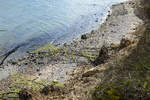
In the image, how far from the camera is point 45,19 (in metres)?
19.2

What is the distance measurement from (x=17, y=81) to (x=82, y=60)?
12.0ft

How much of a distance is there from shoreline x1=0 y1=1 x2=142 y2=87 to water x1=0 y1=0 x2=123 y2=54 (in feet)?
4.71

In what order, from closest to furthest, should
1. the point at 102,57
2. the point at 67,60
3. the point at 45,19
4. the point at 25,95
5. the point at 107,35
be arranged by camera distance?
1. the point at 25,95
2. the point at 102,57
3. the point at 67,60
4. the point at 107,35
5. the point at 45,19

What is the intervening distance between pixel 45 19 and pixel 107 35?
665 cm

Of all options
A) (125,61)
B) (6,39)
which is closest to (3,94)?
(125,61)

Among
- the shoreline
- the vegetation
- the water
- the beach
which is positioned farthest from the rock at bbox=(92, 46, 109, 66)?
the water

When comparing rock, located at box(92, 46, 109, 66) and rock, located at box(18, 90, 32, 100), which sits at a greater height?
rock, located at box(92, 46, 109, 66)

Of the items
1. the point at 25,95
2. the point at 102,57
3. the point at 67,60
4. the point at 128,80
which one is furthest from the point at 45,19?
the point at 128,80

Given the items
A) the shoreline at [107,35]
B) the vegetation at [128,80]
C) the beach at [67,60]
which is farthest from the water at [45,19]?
the vegetation at [128,80]

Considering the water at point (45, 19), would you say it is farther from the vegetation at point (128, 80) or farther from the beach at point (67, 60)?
the vegetation at point (128, 80)

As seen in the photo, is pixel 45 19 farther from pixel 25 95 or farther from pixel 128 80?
pixel 128 80

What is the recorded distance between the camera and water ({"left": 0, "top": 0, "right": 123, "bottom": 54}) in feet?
52.5

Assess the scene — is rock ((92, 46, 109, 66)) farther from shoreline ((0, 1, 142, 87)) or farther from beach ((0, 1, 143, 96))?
shoreline ((0, 1, 142, 87))

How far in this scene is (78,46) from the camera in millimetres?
13711
